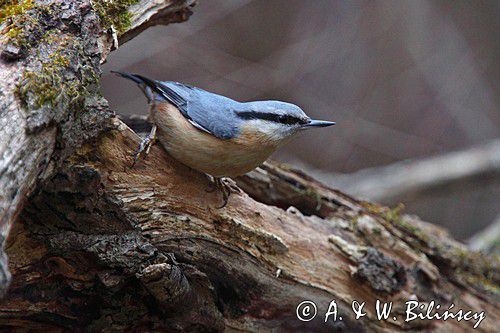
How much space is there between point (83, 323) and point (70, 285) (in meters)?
0.20

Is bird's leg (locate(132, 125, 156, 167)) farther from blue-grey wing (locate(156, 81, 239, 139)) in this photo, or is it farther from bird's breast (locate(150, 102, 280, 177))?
blue-grey wing (locate(156, 81, 239, 139))

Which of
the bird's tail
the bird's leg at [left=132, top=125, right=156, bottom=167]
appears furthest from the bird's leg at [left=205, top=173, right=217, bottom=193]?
the bird's tail

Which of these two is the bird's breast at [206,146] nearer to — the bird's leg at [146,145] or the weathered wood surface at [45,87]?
the bird's leg at [146,145]

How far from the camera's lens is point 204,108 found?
2691 millimetres

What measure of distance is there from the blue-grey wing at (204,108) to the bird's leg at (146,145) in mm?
188

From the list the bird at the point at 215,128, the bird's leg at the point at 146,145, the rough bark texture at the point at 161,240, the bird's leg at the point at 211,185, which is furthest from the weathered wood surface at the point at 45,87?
the bird's leg at the point at 211,185

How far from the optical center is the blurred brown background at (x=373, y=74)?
6.45 metres

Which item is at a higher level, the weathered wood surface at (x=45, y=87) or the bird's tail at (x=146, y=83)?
the weathered wood surface at (x=45, y=87)

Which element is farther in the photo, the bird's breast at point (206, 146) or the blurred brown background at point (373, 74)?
the blurred brown background at point (373, 74)

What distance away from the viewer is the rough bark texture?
78.2 inches

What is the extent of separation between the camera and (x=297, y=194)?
10.8 feet

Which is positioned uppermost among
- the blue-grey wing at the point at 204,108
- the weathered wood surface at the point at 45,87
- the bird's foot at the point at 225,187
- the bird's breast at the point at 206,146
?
the weathered wood surface at the point at 45,87

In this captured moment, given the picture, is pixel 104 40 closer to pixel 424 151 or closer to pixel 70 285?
pixel 70 285

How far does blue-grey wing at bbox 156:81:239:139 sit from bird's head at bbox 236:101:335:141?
0.07 m
